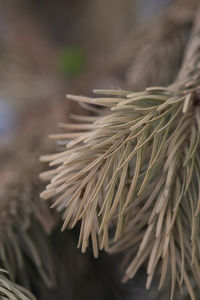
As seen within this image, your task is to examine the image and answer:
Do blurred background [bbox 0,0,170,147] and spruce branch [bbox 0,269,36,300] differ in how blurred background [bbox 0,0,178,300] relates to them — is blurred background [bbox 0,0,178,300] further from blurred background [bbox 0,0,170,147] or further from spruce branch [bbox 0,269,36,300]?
spruce branch [bbox 0,269,36,300]

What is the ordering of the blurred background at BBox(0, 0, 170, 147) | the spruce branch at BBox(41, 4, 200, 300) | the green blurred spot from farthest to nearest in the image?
the green blurred spot, the blurred background at BBox(0, 0, 170, 147), the spruce branch at BBox(41, 4, 200, 300)

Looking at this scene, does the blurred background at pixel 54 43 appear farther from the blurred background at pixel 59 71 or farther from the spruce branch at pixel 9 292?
the spruce branch at pixel 9 292

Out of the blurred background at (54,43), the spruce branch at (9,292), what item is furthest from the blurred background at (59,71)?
the spruce branch at (9,292)

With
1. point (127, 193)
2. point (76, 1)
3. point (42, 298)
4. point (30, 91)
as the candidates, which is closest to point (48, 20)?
point (76, 1)

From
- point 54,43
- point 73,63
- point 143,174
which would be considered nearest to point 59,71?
point 73,63

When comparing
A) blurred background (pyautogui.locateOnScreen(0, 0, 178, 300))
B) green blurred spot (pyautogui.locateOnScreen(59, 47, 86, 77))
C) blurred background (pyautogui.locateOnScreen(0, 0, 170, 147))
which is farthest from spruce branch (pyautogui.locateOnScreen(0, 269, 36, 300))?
green blurred spot (pyautogui.locateOnScreen(59, 47, 86, 77))

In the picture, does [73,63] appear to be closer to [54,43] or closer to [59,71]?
[59,71]
